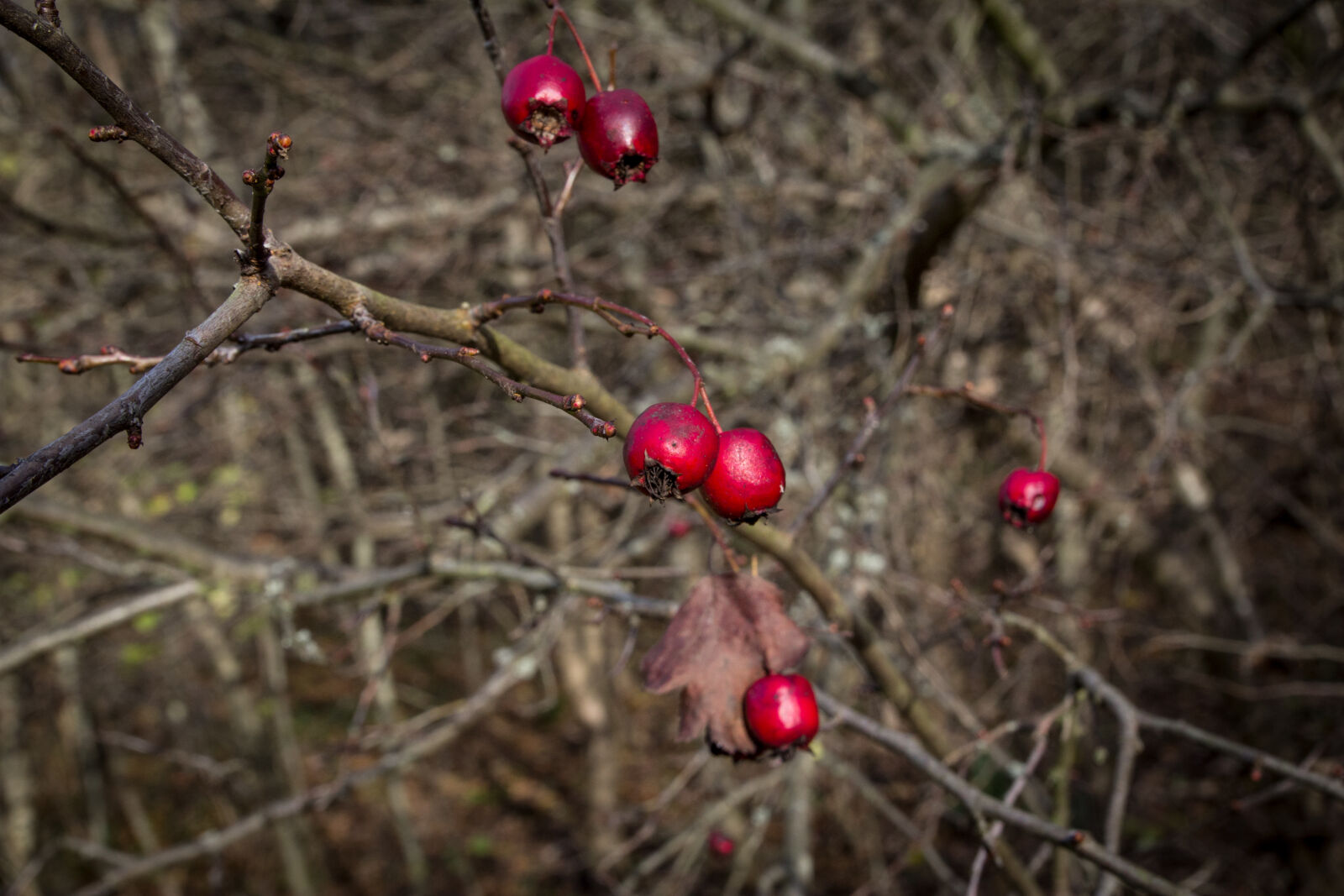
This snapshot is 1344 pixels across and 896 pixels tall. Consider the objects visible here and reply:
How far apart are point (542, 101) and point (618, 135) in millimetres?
114

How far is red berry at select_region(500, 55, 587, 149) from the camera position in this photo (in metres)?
1.06

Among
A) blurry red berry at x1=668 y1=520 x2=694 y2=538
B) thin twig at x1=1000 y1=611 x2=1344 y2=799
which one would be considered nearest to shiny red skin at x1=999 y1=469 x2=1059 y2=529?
thin twig at x1=1000 y1=611 x2=1344 y2=799

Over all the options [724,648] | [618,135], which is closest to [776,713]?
[724,648]

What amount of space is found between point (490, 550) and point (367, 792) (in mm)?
7373

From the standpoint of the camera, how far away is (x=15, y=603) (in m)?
4.58

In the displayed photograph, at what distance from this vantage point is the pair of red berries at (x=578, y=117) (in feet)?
3.48

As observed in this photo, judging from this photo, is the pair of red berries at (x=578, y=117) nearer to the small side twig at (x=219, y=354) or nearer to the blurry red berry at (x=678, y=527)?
the small side twig at (x=219, y=354)

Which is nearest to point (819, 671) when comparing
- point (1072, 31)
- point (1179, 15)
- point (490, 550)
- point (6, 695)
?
point (490, 550)

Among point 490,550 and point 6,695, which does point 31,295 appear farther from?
point 490,550

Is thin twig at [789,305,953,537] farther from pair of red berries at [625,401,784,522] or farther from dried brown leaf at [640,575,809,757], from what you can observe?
pair of red berries at [625,401,784,522]

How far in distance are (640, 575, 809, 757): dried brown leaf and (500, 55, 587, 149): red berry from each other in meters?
0.70

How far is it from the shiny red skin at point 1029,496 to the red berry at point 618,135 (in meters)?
0.98

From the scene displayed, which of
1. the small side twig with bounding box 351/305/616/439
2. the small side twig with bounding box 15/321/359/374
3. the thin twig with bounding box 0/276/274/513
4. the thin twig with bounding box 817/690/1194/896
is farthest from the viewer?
the thin twig with bounding box 817/690/1194/896

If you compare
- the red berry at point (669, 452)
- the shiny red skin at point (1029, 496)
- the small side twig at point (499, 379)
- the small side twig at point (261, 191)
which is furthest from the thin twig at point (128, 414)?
the shiny red skin at point (1029, 496)
